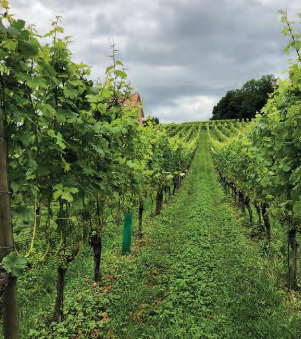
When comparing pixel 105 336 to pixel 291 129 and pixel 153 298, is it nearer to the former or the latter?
pixel 153 298

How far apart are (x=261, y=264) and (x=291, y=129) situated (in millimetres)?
4246

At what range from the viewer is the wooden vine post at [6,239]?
79.9 inches

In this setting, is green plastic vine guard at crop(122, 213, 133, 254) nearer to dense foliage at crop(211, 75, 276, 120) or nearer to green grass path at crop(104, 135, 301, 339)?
green grass path at crop(104, 135, 301, 339)

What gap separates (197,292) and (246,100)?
345 ft

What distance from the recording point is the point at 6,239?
6.81 ft

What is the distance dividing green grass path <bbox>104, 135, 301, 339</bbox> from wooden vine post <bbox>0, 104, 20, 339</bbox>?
2876 mm

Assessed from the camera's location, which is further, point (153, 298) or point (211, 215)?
point (211, 215)

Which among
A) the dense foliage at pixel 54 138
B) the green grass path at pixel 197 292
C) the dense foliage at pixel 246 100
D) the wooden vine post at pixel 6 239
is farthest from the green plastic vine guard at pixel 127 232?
the dense foliage at pixel 246 100

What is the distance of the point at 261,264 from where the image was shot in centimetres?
722

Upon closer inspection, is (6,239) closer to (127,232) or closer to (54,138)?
(54,138)

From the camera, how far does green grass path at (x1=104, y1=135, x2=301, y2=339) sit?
→ 4785mm

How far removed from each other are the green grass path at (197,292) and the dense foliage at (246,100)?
93684mm

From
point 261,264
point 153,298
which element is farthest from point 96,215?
point 261,264

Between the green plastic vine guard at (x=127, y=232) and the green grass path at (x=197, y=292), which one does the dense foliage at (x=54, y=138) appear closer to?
the green grass path at (x=197, y=292)
